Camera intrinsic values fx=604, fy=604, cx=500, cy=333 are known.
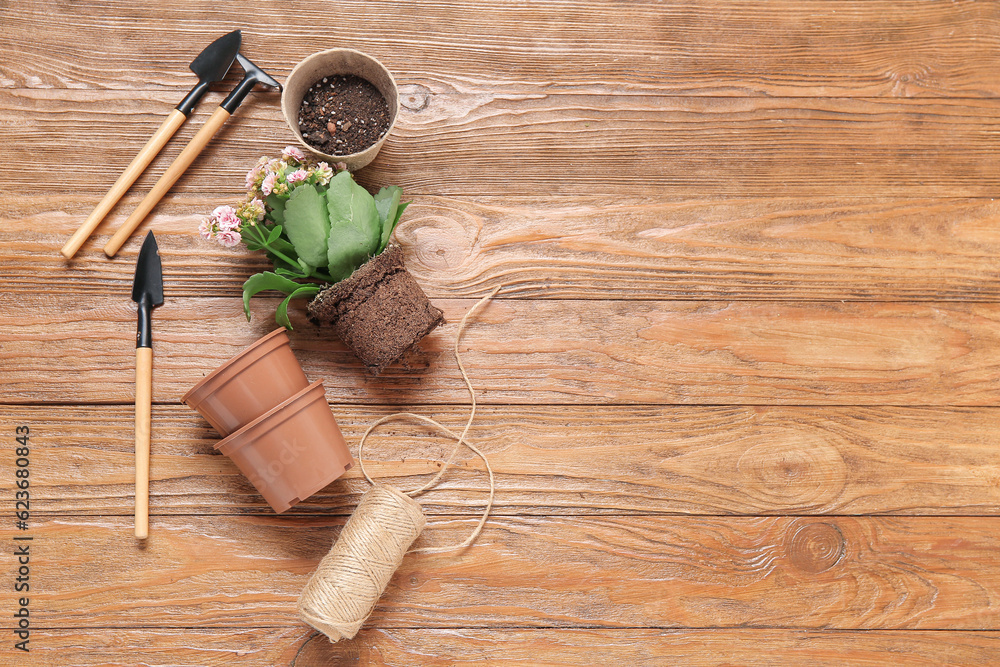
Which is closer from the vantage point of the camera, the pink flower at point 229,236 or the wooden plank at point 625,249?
the pink flower at point 229,236

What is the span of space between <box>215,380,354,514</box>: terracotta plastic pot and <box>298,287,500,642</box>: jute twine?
3.2 inches

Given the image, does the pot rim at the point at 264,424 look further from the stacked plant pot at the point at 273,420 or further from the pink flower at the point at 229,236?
the pink flower at the point at 229,236

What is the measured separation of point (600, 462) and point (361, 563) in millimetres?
421

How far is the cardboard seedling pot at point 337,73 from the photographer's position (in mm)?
940

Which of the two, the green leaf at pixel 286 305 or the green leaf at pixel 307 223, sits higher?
the green leaf at pixel 307 223

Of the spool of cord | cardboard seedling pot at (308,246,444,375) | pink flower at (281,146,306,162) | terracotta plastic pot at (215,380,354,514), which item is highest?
pink flower at (281,146,306,162)

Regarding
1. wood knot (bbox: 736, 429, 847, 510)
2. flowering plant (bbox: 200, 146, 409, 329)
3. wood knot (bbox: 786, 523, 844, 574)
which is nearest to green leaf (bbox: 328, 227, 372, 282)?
flowering plant (bbox: 200, 146, 409, 329)

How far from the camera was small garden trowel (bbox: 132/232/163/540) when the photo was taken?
3.16 feet

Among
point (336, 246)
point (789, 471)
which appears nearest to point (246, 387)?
point (336, 246)

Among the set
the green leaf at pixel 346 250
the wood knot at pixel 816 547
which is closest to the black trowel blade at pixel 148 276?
the green leaf at pixel 346 250

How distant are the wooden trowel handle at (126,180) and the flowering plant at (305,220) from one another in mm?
224

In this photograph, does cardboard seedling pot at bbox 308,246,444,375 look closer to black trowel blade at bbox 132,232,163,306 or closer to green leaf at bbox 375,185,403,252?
green leaf at bbox 375,185,403,252

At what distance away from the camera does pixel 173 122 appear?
101 cm

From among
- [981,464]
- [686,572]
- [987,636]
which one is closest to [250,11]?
[686,572]
